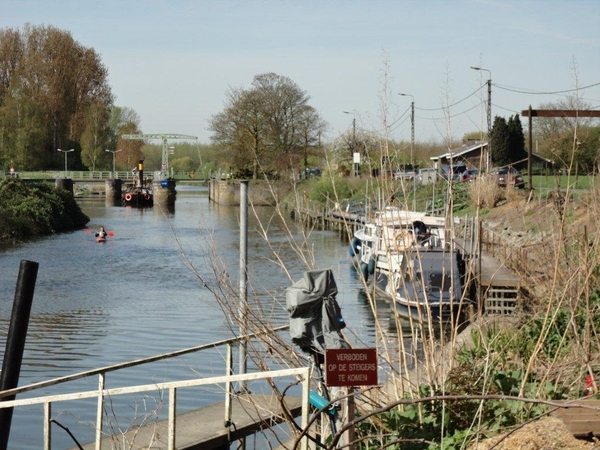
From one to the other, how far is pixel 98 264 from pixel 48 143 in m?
69.2

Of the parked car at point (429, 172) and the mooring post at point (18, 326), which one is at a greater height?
the parked car at point (429, 172)

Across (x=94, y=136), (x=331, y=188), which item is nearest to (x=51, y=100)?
(x=94, y=136)

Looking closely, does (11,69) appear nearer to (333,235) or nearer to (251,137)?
(251,137)

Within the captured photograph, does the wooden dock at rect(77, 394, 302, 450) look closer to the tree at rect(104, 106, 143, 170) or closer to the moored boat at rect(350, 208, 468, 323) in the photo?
the moored boat at rect(350, 208, 468, 323)

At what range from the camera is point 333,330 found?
7992 millimetres

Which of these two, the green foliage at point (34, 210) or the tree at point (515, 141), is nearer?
the green foliage at point (34, 210)

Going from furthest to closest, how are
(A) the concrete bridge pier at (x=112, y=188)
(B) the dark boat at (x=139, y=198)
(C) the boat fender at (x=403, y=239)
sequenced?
1. (A) the concrete bridge pier at (x=112, y=188)
2. (B) the dark boat at (x=139, y=198)
3. (C) the boat fender at (x=403, y=239)

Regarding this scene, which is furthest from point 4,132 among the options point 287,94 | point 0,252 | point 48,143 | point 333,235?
point 0,252

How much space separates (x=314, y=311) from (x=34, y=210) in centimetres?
4806

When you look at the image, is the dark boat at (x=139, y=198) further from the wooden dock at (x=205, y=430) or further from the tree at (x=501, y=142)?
the wooden dock at (x=205, y=430)

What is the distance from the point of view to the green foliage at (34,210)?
49688 millimetres

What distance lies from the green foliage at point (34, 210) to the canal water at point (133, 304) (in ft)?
5.91

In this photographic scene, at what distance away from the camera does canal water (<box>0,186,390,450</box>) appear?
14.9m

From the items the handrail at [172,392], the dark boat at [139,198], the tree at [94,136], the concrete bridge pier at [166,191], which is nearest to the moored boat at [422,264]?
the handrail at [172,392]
